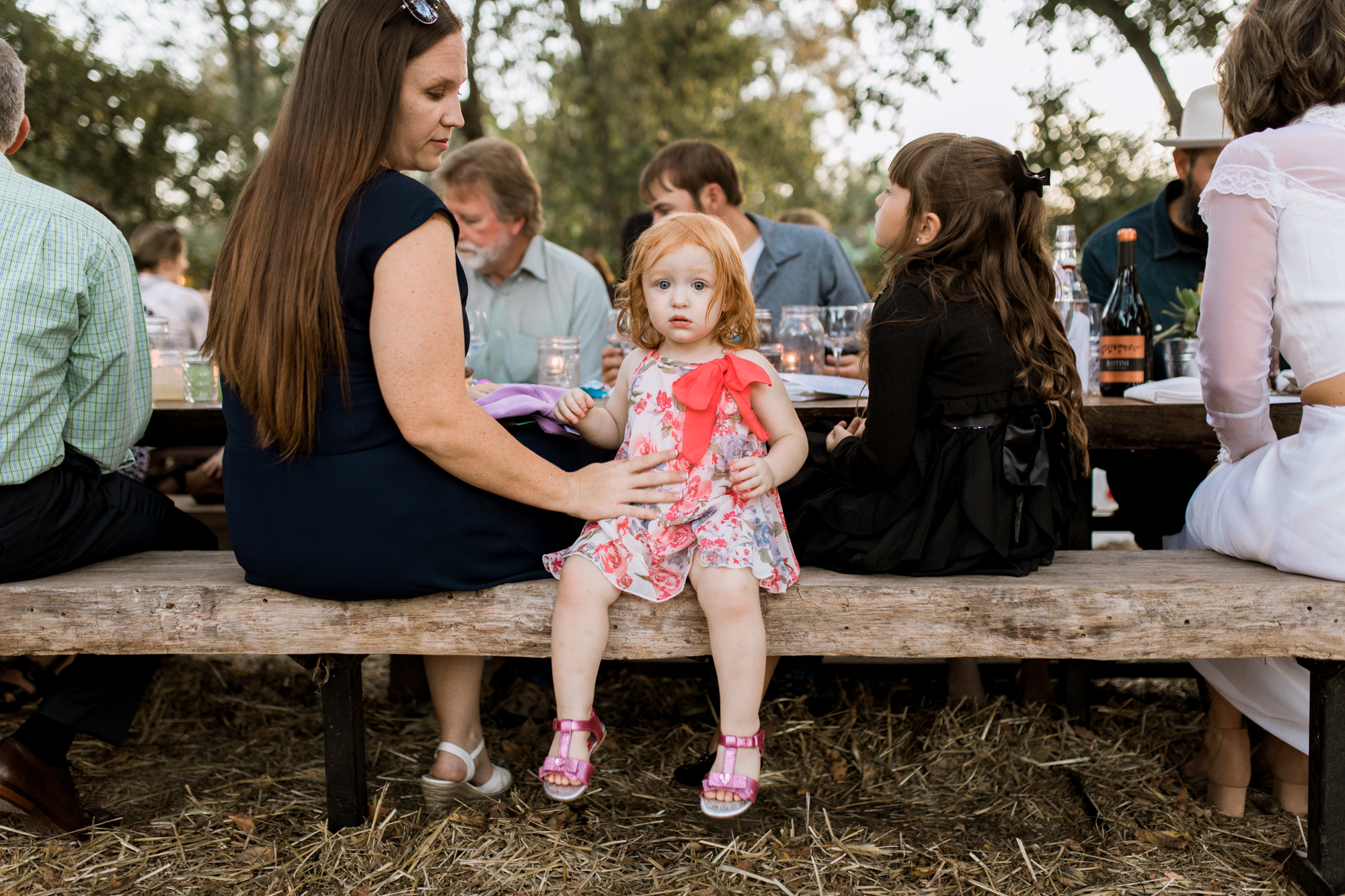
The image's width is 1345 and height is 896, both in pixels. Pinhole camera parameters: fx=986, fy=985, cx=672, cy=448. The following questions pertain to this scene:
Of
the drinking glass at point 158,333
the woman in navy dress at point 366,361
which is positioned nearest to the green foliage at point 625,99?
the drinking glass at point 158,333

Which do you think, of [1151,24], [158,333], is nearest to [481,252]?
[158,333]

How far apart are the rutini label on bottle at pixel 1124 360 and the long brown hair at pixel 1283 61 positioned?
0.68 meters

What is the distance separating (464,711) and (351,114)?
1.32m

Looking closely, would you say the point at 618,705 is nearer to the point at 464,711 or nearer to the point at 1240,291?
the point at 464,711

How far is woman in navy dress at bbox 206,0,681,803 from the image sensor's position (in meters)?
1.83

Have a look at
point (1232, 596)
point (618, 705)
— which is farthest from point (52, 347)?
point (1232, 596)

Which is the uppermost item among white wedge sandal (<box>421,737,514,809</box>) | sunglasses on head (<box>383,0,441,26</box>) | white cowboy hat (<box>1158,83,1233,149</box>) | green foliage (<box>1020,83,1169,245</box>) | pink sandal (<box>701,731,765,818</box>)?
green foliage (<box>1020,83,1169,245</box>)

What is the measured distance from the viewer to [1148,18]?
7.71m

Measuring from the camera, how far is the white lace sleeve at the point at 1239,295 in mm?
1998

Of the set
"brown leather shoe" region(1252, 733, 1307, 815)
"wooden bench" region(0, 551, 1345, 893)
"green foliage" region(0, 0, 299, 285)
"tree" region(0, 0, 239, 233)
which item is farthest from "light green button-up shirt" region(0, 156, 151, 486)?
"tree" region(0, 0, 239, 233)

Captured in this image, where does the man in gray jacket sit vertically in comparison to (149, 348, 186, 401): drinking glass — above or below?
above

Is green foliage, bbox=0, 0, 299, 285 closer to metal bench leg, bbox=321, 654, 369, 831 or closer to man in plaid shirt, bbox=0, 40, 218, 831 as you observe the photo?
man in plaid shirt, bbox=0, 40, 218, 831

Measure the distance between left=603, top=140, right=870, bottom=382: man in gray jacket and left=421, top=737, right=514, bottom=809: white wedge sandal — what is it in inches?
103

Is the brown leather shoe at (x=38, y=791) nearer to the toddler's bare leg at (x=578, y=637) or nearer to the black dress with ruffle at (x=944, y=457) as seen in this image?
the toddler's bare leg at (x=578, y=637)
